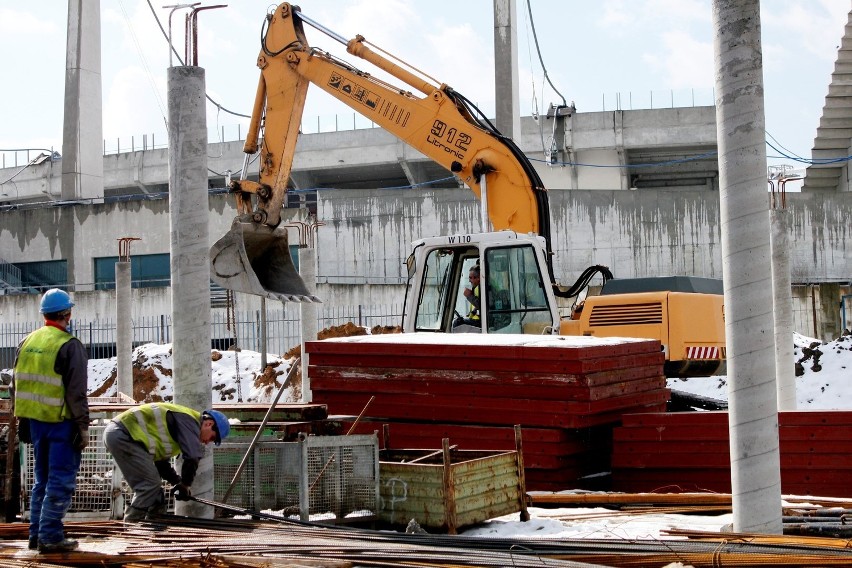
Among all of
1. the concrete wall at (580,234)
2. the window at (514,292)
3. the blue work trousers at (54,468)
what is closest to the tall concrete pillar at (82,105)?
the concrete wall at (580,234)

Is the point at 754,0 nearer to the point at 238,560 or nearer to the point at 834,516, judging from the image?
the point at 834,516

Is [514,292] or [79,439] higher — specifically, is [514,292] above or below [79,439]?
above

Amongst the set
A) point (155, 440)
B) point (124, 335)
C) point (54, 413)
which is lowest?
point (155, 440)

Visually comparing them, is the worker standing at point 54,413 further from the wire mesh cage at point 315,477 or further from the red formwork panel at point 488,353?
the red formwork panel at point 488,353

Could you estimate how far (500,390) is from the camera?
1109 cm

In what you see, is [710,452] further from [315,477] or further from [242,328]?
[242,328]

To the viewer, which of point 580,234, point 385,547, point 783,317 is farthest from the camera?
point 580,234

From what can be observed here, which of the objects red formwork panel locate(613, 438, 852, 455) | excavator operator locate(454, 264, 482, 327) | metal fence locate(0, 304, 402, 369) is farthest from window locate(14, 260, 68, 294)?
red formwork panel locate(613, 438, 852, 455)

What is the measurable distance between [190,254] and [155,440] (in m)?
1.49

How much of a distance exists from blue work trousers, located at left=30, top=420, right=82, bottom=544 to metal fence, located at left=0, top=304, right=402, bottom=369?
22409 mm

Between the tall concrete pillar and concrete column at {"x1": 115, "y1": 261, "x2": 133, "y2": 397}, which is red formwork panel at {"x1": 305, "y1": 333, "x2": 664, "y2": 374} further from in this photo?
the tall concrete pillar

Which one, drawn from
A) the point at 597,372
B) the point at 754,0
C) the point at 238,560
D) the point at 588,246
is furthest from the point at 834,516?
the point at 588,246

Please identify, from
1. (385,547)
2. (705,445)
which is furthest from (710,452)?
(385,547)

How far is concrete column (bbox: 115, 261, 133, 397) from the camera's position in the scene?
20.2 metres
